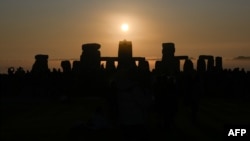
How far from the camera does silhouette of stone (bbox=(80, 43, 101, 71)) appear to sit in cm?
4128

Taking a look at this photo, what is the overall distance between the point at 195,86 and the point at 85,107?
27.6 ft

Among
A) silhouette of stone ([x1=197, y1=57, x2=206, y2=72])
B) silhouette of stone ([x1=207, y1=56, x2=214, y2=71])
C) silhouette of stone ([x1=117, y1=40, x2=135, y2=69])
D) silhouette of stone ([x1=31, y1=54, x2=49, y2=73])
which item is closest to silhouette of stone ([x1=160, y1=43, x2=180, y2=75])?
silhouette of stone ([x1=197, y1=57, x2=206, y2=72])

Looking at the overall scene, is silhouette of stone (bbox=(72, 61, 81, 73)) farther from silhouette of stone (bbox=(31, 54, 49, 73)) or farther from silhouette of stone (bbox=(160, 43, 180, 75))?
silhouette of stone (bbox=(160, 43, 180, 75))

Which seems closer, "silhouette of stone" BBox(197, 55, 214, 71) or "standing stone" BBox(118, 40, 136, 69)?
"standing stone" BBox(118, 40, 136, 69)

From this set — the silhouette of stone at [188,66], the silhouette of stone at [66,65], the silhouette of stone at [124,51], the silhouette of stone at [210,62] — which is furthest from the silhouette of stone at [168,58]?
the silhouette of stone at [66,65]

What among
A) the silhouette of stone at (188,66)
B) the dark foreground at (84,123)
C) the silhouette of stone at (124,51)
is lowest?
the dark foreground at (84,123)

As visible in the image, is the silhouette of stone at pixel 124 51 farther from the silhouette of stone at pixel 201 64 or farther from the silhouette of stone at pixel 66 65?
the silhouette of stone at pixel 201 64

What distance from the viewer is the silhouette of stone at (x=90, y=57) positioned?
135 ft

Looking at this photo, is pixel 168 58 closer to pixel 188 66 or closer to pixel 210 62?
pixel 188 66

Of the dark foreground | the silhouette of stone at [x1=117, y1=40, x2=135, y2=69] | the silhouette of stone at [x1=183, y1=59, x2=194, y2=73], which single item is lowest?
the dark foreground

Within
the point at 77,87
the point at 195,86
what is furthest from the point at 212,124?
the point at 77,87

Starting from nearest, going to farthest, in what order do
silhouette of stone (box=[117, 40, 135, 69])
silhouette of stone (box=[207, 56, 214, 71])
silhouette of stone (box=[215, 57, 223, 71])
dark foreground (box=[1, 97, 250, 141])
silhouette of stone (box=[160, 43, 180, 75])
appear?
dark foreground (box=[1, 97, 250, 141]) < silhouette of stone (box=[117, 40, 135, 69]) < silhouette of stone (box=[160, 43, 180, 75]) < silhouette of stone (box=[207, 56, 214, 71]) < silhouette of stone (box=[215, 57, 223, 71])

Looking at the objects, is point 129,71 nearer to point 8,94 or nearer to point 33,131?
point 33,131

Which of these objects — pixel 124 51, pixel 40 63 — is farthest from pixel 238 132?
pixel 40 63
